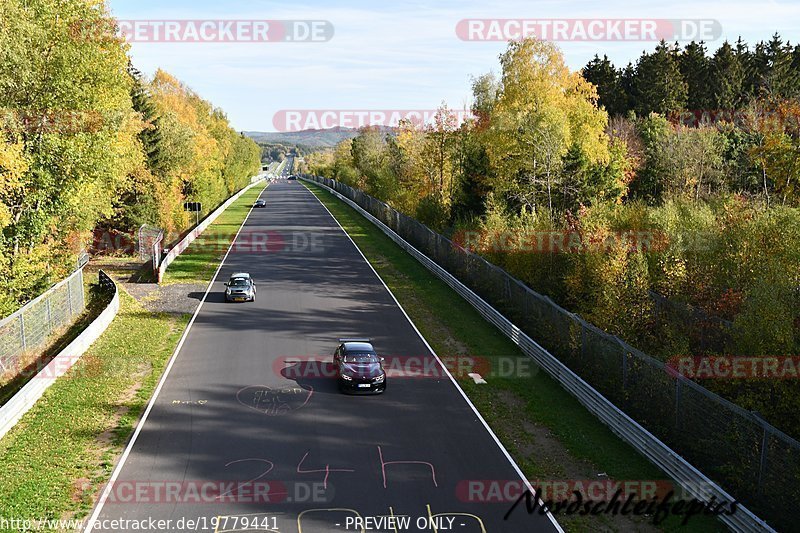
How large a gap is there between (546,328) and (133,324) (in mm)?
20215

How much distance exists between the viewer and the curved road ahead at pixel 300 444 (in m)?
15.6

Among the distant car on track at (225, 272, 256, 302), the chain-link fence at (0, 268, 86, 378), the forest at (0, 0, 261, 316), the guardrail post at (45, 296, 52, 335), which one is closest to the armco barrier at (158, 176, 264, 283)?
the forest at (0, 0, 261, 316)

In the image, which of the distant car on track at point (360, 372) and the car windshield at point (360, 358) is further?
the car windshield at point (360, 358)

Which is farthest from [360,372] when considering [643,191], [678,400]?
[643,191]

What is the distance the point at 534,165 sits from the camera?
48000mm

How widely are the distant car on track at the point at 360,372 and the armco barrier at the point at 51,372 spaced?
1029cm

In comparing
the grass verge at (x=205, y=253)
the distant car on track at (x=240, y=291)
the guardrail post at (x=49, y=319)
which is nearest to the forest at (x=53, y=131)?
the guardrail post at (x=49, y=319)

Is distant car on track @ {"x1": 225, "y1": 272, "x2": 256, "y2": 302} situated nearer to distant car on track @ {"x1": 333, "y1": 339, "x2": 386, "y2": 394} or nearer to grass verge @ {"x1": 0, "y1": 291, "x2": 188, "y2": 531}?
grass verge @ {"x1": 0, "y1": 291, "x2": 188, "y2": 531}

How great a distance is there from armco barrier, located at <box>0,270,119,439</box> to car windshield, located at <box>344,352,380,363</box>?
10.6 m

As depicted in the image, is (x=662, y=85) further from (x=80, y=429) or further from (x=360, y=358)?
(x=80, y=429)

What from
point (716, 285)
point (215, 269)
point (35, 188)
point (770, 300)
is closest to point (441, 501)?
point (770, 300)

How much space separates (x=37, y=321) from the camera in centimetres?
2841

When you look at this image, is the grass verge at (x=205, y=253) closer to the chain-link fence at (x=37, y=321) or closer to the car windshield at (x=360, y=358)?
the chain-link fence at (x=37, y=321)

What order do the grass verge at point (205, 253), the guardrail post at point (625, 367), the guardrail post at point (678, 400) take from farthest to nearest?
the grass verge at point (205, 253), the guardrail post at point (625, 367), the guardrail post at point (678, 400)
